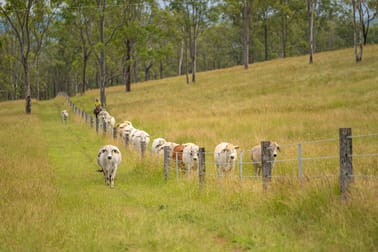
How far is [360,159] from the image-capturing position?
14375 mm

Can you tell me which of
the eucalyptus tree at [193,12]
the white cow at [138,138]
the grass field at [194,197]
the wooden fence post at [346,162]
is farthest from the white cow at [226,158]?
the eucalyptus tree at [193,12]

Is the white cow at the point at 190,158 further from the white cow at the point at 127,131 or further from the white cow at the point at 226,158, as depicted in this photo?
the white cow at the point at 127,131

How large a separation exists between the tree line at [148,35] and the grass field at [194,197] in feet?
60.6

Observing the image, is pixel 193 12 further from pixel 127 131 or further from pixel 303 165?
pixel 303 165

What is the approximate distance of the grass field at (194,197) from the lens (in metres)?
8.50

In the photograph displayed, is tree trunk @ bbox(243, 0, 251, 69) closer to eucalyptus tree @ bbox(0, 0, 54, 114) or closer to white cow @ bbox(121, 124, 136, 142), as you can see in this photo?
eucalyptus tree @ bbox(0, 0, 54, 114)

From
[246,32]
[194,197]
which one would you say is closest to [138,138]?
[194,197]

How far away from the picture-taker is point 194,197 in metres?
12.8

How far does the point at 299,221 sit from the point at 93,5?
1603 inches

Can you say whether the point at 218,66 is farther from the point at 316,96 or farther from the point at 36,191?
the point at 36,191

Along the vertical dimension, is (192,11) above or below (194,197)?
above

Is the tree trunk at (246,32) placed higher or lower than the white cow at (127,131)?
higher

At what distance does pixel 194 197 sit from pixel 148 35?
132 ft

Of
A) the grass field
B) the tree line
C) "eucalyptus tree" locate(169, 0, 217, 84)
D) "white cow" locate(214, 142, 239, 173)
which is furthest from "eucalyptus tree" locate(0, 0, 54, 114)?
"white cow" locate(214, 142, 239, 173)
